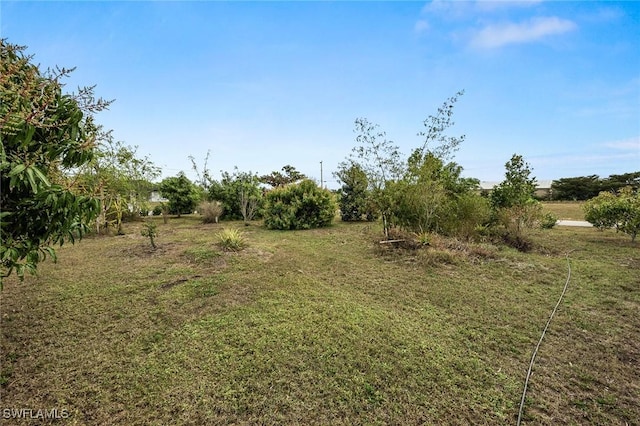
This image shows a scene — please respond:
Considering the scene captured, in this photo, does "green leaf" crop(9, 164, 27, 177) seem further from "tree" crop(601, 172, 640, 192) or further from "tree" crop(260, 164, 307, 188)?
"tree" crop(601, 172, 640, 192)

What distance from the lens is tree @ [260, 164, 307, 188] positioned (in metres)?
26.8

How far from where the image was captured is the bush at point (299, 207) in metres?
9.15

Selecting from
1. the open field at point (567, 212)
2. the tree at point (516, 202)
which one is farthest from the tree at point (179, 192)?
the open field at point (567, 212)

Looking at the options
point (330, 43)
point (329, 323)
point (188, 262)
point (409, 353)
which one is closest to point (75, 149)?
point (329, 323)

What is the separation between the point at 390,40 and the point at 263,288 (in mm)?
6259

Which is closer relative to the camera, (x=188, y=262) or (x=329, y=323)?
(x=329, y=323)

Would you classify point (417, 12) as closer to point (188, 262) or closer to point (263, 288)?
point (263, 288)

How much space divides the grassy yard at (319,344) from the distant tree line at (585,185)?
2912 centimetres

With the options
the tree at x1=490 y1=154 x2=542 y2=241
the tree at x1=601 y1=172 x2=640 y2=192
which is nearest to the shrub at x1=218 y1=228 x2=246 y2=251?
the tree at x1=490 y1=154 x2=542 y2=241

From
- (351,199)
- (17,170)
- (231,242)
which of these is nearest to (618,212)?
(351,199)

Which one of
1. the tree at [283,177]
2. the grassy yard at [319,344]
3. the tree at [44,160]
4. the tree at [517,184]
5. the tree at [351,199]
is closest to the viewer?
the tree at [44,160]

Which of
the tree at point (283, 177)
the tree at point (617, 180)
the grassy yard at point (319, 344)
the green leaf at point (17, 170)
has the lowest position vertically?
the grassy yard at point (319, 344)

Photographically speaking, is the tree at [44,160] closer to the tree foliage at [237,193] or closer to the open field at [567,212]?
the tree foliage at [237,193]

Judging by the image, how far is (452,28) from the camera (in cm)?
623
